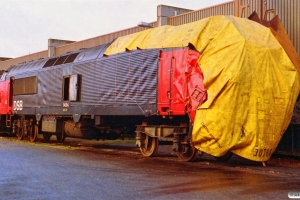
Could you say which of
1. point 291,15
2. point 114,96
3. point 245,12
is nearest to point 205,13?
point 245,12

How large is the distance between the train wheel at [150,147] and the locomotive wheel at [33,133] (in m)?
8.80

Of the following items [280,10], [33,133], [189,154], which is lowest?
[189,154]

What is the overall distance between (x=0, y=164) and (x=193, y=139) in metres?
5.13

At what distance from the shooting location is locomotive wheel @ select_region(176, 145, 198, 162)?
12203mm

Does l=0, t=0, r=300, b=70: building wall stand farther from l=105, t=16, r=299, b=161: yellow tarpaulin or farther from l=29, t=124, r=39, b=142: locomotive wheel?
l=29, t=124, r=39, b=142: locomotive wheel

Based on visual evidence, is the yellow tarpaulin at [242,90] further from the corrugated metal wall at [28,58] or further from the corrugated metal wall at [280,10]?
the corrugated metal wall at [28,58]

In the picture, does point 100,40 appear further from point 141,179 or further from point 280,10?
point 141,179

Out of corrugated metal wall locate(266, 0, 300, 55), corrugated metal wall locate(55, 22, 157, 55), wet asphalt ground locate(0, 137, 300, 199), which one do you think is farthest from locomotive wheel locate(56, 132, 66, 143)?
corrugated metal wall locate(266, 0, 300, 55)

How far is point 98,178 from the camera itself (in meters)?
8.97

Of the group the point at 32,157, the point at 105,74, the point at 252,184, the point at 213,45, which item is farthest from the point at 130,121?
the point at 252,184

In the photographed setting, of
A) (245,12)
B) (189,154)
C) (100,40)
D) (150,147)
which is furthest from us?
(100,40)

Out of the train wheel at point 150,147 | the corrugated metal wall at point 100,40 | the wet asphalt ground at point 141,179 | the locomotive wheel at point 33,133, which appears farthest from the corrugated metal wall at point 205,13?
the wet asphalt ground at point 141,179

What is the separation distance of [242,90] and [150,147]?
4.04 metres

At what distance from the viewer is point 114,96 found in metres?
15.1
